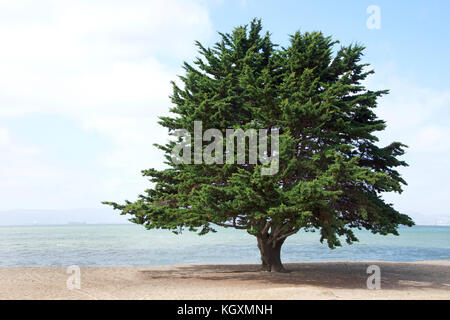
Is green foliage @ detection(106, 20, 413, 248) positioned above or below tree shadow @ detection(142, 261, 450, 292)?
above

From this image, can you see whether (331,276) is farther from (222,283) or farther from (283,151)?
(283,151)

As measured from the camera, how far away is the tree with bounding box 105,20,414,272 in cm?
1641

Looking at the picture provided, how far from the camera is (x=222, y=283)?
18.1 meters

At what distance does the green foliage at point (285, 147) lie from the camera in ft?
53.9

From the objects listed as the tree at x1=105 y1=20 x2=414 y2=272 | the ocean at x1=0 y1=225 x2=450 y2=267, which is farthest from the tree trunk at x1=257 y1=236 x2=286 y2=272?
the ocean at x1=0 y1=225 x2=450 y2=267

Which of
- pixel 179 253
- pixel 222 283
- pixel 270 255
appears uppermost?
pixel 270 255

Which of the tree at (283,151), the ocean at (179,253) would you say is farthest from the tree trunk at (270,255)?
the ocean at (179,253)

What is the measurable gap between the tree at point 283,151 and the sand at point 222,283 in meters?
2.27

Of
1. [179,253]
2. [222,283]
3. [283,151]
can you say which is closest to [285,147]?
[283,151]

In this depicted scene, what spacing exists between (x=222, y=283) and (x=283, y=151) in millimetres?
6735

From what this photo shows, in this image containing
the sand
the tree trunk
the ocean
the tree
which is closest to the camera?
the sand

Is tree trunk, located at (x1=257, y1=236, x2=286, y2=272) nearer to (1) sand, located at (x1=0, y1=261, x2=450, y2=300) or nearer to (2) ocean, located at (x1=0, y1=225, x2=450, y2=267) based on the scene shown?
(1) sand, located at (x1=0, y1=261, x2=450, y2=300)

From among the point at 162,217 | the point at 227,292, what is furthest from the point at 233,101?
the point at 227,292

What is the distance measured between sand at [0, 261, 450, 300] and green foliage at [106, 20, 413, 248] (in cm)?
237
